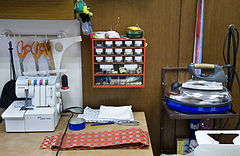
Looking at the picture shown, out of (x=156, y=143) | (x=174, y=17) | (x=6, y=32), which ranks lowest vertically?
(x=156, y=143)

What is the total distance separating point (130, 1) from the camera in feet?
5.62

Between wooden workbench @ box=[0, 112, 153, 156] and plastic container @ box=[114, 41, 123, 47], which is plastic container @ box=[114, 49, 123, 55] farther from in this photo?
wooden workbench @ box=[0, 112, 153, 156]

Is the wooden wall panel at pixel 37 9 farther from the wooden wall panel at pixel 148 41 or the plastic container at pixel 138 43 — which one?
the plastic container at pixel 138 43

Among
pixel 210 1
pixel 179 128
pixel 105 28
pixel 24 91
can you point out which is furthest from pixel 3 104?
pixel 210 1

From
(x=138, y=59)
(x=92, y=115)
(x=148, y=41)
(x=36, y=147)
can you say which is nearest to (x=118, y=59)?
(x=138, y=59)

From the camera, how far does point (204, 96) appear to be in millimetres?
1471

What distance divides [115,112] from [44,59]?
2.13ft

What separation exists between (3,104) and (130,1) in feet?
3.82

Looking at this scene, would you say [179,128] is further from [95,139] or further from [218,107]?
[95,139]

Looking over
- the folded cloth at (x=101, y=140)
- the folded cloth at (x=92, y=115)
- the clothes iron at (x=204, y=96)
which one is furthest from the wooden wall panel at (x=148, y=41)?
the folded cloth at (x=101, y=140)

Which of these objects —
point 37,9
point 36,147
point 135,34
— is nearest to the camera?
point 36,147

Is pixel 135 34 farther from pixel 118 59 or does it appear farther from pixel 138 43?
pixel 118 59

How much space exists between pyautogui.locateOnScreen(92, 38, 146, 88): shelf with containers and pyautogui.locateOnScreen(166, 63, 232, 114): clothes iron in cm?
29

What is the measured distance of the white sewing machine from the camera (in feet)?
4.80
